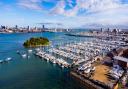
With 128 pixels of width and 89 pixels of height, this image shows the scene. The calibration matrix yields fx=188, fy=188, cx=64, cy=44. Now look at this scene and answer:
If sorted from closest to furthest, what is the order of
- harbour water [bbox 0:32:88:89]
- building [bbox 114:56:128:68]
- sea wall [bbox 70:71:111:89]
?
sea wall [bbox 70:71:111:89] → harbour water [bbox 0:32:88:89] → building [bbox 114:56:128:68]

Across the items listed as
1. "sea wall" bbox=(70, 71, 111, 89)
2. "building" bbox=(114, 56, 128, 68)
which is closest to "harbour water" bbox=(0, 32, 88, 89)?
"sea wall" bbox=(70, 71, 111, 89)

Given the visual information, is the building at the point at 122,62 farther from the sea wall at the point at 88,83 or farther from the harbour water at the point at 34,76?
the harbour water at the point at 34,76

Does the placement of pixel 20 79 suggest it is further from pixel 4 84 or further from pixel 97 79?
pixel 97 79

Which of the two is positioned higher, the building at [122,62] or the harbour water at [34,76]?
the building at [122,62]

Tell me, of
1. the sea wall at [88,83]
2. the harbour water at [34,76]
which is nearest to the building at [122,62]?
the sea wall at [88,83]

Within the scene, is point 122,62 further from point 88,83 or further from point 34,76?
point 34,76

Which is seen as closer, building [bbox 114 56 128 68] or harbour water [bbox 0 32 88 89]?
harbour water [bbox 0 32 88 89]

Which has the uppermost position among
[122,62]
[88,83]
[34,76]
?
[122,62]

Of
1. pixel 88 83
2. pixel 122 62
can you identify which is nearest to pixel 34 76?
pixel 88 83

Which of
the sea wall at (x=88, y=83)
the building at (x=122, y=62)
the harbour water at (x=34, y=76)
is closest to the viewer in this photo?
the sea wall at (x=88, y=83)

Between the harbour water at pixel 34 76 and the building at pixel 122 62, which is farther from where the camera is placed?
the building at pixel 122 62

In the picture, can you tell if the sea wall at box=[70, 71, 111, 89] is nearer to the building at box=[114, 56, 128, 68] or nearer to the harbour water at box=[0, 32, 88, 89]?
the harbour water at box=[0, 32, 88, 89]

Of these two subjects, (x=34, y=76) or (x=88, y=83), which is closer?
(x=88, y=83)

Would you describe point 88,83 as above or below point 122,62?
below
